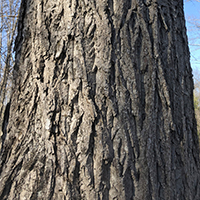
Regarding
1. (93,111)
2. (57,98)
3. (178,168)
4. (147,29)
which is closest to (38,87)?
(57,98)

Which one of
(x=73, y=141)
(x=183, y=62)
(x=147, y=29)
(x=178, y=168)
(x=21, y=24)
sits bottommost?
(x=178, y=168)

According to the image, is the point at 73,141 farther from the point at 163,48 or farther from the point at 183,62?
the point at 183,62

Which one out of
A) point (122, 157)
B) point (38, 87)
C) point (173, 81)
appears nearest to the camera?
point (122, 157)

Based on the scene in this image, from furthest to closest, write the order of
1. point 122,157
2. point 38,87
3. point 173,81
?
point 173,81, point 38,87, point 122,157

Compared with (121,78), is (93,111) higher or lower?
lower

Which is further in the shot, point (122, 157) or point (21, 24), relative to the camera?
point (21, 24)

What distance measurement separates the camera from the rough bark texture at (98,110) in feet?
3.51

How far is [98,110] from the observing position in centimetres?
110

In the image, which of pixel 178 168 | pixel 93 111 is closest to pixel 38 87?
pixel 93 111

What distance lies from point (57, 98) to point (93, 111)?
215mm

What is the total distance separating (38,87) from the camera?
118cm

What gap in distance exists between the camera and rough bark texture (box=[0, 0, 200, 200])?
42.1 inches

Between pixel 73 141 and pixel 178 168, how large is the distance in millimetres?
632

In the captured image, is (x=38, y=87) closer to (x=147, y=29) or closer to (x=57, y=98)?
(x=57, y=98)
